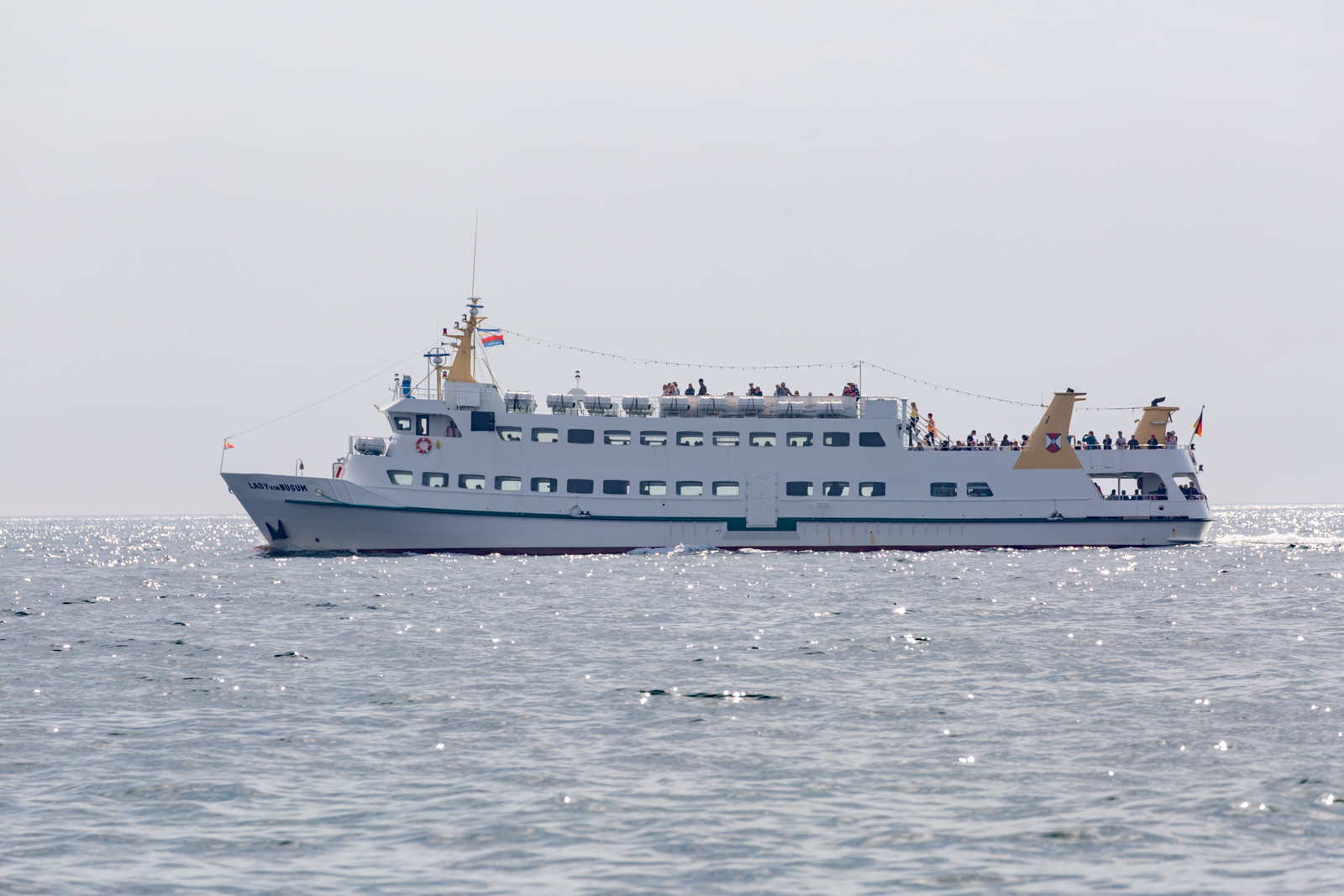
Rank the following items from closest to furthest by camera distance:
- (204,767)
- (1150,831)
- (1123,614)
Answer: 1. (1150,831)
2. (204,767)
3. (1123,614)

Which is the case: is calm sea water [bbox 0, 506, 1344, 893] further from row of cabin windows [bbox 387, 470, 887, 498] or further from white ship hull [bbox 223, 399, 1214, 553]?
row of cabin windows [bbox 387, 470, 887, 498]

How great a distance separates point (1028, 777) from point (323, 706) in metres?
8.88

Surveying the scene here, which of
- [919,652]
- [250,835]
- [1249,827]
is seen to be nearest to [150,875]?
[250,835]

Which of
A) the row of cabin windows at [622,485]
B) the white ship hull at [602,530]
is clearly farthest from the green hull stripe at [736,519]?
the row of cabin windows at [622,485]

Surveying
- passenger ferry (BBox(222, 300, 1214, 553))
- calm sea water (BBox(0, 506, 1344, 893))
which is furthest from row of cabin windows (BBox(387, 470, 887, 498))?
calm sea water (BBox(0, 506, 1344, 893))

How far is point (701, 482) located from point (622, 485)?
3288 mm

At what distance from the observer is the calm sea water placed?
29.8 feet

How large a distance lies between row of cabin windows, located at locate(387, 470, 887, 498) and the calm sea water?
2009cm

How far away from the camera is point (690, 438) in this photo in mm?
47875

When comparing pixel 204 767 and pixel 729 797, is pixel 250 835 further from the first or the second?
pixel 729 797

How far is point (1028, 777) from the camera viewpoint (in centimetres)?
1142

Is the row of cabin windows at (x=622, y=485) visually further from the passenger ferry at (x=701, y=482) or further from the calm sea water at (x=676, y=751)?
the calm sea water at (x=676, y=751)

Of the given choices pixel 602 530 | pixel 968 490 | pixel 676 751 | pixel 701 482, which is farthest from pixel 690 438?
→ pixel 676 751

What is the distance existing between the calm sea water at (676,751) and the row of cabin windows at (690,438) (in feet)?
69.7
